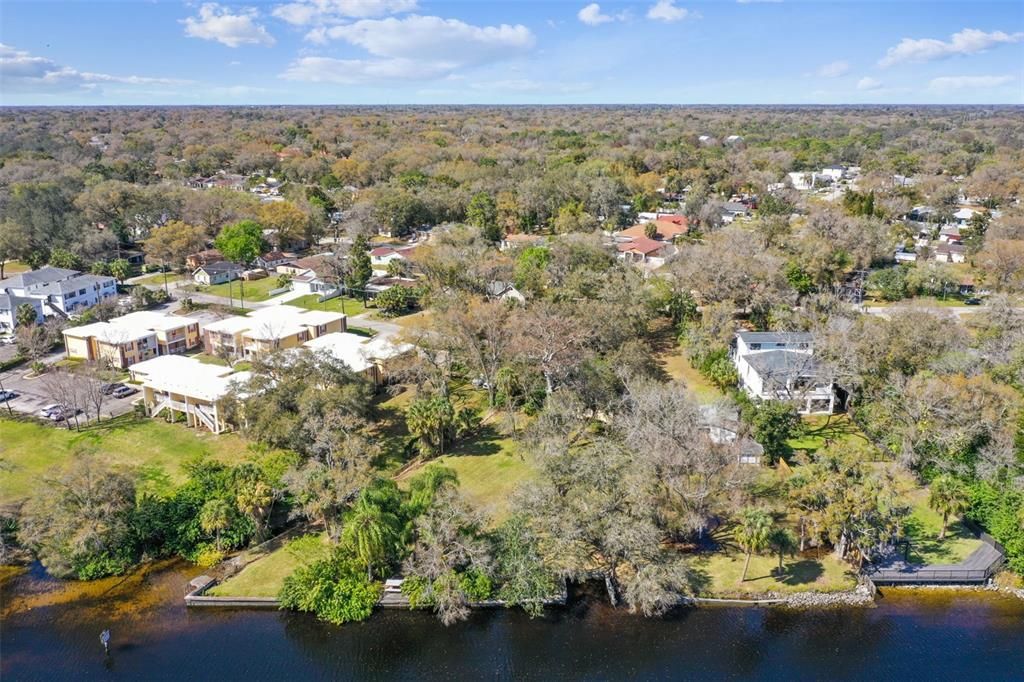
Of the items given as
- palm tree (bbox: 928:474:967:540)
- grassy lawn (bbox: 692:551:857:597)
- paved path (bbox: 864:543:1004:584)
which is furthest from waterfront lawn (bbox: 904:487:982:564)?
grassy lawn (bbox: 692:551:857:597)

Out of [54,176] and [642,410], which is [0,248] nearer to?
[54,176]

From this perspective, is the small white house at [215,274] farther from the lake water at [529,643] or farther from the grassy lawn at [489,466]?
the lake water at [529,643]

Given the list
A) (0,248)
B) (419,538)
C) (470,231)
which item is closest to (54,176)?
(0,248)

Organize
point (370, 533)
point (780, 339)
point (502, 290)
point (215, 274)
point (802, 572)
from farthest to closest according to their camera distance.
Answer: point (215, 274) < point (502, 290) < point (780, 339) < point (802, 572) < point (370, 533)

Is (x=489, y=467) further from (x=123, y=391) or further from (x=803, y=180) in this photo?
(x=803, y=180)

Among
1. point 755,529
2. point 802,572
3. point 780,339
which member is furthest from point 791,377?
point 755,529

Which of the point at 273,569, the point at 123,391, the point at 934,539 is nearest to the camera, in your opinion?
the point at 273,569
